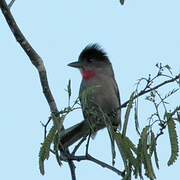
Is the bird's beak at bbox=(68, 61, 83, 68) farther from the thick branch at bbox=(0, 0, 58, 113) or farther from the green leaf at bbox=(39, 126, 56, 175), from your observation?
the green leaf at bbox=(39, 126, 56, 175)

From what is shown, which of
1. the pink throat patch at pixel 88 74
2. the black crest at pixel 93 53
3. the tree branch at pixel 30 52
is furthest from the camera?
the black crest at pixel 93 53

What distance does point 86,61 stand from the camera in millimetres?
8180

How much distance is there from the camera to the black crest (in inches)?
322

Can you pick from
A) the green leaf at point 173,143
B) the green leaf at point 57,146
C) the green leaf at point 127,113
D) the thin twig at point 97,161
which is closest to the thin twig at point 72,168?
the thin twig at point 97,161

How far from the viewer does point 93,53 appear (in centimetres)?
823

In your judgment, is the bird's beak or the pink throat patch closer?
the pink throat patch

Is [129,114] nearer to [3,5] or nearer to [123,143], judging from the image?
[123,143]

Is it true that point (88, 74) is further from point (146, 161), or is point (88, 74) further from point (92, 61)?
point (146, 161)

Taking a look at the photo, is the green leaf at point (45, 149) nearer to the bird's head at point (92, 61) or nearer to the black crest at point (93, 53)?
the bird's head at point (92, 61)

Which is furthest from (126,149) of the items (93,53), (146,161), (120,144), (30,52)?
(93,53)

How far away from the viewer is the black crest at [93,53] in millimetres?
8188

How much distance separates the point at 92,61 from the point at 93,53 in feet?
0.37

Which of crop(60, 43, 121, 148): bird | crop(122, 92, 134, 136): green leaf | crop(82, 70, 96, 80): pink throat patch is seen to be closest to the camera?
crop(122, 92, 134, 136): green leaf

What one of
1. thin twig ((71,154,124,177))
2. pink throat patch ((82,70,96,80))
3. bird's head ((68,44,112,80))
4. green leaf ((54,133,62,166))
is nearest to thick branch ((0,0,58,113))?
thin twig ((71,154,124,177))
